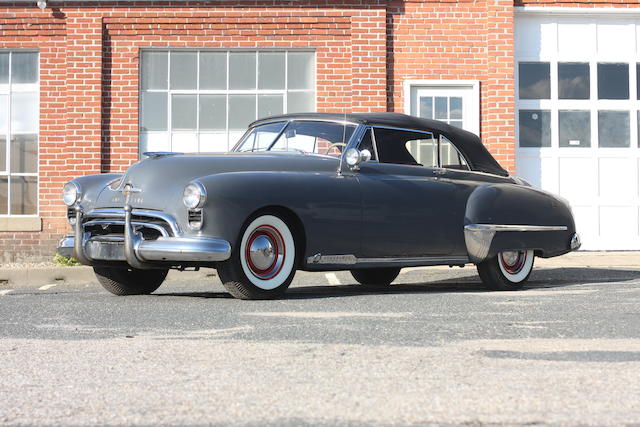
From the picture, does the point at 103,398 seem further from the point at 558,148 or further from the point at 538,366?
the point at 558,148

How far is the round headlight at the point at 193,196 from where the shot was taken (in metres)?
6.79

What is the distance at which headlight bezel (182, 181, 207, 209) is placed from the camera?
22.3ft

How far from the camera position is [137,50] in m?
14.1

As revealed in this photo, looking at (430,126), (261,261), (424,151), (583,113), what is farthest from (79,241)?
(583,113)

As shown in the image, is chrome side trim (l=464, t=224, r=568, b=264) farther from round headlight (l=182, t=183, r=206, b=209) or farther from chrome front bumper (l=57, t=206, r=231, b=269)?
round headlight (l=182, t=183, r=206, b=209)

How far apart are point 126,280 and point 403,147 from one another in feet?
8.18

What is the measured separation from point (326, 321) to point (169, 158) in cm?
218

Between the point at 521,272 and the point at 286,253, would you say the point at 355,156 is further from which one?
the point at 521,272

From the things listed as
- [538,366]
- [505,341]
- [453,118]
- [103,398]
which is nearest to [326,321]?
[505,341]

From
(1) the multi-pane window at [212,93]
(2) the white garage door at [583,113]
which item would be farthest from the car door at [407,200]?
(2) the white garage door at [583,113]

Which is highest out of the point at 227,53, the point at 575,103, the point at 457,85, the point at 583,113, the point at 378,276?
the point at 227,53

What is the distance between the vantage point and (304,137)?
807 centimetres

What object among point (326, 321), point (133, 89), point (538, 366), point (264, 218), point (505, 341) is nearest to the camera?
point (538, 366)

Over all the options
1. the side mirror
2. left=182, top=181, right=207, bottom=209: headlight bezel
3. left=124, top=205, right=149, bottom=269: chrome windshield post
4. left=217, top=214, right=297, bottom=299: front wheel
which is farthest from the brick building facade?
left=182, top=181, right=207, bottom=209: headlight bezel
